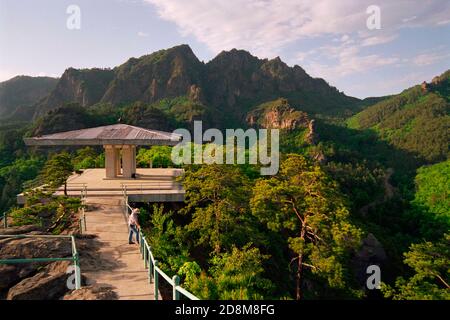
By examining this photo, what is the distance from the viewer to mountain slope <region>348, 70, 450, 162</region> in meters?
98.4

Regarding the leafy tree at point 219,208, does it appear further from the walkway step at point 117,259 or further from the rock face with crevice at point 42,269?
the rock face with crevice at point 42,269

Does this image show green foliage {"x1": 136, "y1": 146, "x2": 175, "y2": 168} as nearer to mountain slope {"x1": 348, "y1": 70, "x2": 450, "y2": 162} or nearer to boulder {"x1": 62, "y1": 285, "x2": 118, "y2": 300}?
boulder {"x1": 62, "y1": 285, "x2": 118, "y2": 300}

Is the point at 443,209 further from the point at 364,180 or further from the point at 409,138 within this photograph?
the point at 409,138

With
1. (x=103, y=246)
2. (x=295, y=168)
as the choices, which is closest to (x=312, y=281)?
(x=295, y=168)

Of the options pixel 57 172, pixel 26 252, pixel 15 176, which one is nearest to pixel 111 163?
pixel 57 172

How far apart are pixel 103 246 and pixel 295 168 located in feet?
29.6

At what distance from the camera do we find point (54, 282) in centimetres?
761

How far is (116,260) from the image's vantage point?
8938 millimetres

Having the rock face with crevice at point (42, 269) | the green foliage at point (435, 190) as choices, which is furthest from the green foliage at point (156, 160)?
the green foliage at point (435, 190)

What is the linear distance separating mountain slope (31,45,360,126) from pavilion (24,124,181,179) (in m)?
122

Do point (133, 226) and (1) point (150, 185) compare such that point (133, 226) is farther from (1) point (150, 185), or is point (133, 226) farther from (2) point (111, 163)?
(2) point (111, 163)

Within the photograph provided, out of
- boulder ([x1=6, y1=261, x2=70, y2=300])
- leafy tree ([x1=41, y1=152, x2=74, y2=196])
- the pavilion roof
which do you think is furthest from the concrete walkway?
the pavilion roof

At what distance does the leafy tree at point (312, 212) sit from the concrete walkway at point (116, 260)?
19.2 feet
